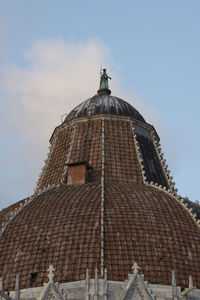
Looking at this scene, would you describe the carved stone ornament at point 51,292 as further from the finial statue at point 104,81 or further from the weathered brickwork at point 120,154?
the finial statue at point 104,81

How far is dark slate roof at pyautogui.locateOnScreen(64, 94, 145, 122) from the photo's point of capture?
60.1 metres

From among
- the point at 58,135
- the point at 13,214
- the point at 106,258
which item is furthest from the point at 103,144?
the point at 106,258

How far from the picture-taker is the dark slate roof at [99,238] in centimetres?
4391

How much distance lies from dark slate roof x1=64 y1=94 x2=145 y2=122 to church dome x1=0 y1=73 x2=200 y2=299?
230cm

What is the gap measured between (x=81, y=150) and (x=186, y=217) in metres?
11.7

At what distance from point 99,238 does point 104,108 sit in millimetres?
17620

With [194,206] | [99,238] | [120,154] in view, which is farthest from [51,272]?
[120,154]

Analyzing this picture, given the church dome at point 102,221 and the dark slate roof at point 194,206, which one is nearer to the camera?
the church dome at point 102,221

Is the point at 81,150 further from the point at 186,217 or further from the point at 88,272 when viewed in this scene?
the point at 88,272

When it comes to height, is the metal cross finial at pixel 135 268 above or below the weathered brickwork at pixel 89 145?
below

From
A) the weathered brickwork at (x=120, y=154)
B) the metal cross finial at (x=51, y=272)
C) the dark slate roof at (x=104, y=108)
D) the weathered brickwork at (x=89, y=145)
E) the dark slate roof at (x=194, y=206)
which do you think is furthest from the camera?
the dark slate roof at (x=104, y=108)

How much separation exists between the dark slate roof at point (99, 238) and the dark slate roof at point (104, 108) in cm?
1139

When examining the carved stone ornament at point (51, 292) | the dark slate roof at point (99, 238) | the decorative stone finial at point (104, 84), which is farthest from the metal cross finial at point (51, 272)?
the decorative stone finial at point (104, 84)

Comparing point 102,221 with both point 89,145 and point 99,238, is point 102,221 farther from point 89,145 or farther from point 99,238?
point 89,145
